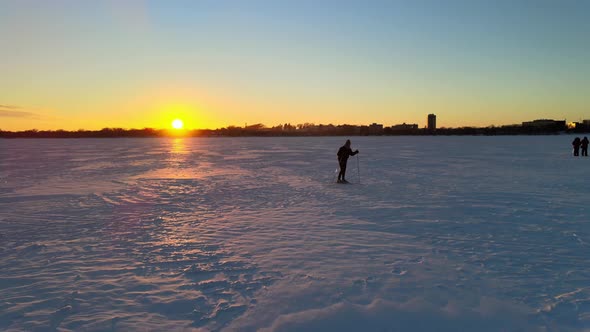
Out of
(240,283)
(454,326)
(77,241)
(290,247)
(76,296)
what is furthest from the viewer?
(77,241)

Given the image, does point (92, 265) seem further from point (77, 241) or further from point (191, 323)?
point (191, 323)

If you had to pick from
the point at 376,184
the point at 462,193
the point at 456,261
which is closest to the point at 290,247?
the point at 456,261

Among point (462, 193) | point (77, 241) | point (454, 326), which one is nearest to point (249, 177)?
point (462, 193)

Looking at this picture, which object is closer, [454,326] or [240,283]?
[454,326]

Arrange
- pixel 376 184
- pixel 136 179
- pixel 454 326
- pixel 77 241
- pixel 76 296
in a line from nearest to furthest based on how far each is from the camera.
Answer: pixel 454 326, pixel 76 296, pixel 77 241, pixel 376 184, pixel 136 179

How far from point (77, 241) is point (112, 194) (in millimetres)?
5085

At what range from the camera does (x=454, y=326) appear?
3.39m

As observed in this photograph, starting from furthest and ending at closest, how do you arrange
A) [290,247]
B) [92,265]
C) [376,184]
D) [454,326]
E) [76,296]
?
1. [376,184]
2. [290,247]
3. [92,265]
4. [76,296]
5. [454,326]

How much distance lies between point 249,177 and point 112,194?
521cm

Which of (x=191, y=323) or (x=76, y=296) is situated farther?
(x=76, y=296)

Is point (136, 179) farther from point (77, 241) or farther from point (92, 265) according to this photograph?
point (92, 265)

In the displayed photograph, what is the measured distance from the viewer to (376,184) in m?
12.6

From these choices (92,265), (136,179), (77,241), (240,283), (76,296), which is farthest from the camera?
(136,179)

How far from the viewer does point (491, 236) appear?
6.14 m
